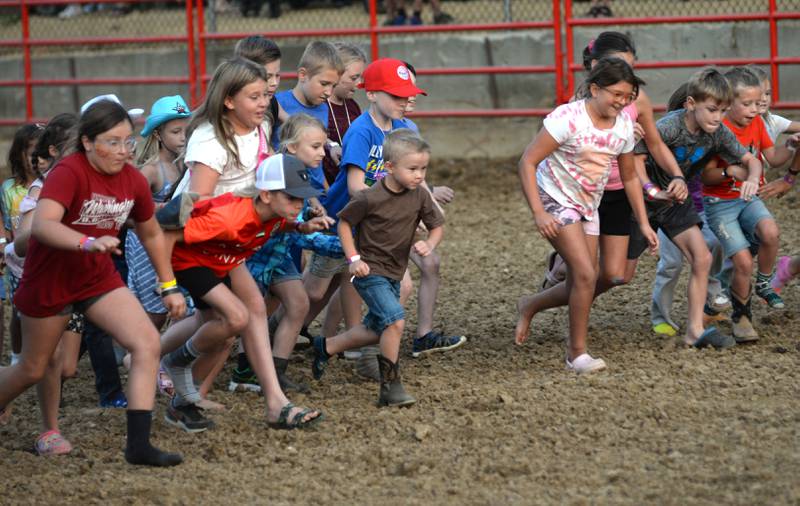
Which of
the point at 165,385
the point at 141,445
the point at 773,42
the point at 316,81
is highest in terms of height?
the point at 316,81

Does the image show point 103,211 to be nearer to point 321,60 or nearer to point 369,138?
point 369,138

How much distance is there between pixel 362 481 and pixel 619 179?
2.52 m

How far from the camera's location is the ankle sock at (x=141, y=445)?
4770mm

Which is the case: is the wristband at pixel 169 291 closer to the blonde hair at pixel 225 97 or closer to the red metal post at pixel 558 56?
the blonde hair at pixel 225 97

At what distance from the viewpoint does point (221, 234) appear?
16.8 ft

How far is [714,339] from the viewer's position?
20.5 feet

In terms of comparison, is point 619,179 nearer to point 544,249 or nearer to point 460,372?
point 460,372

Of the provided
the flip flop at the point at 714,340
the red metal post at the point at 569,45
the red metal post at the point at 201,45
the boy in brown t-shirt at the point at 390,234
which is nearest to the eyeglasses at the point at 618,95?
the boy in brown t-shirt at the point at 390,234

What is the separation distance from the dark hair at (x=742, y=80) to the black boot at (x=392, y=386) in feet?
8.20

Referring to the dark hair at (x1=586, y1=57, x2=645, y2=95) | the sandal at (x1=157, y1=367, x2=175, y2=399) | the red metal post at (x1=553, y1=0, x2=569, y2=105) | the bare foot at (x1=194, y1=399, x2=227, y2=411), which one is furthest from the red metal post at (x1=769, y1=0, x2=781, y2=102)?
the bare foot at (x1=194, y1=399, x2=227, y2=411)

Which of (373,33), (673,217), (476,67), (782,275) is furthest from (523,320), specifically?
(476,67)

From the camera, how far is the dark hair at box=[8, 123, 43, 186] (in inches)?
231

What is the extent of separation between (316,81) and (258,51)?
14.3 inches

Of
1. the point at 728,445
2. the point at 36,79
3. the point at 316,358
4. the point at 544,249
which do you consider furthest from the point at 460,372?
the point at 36,79
